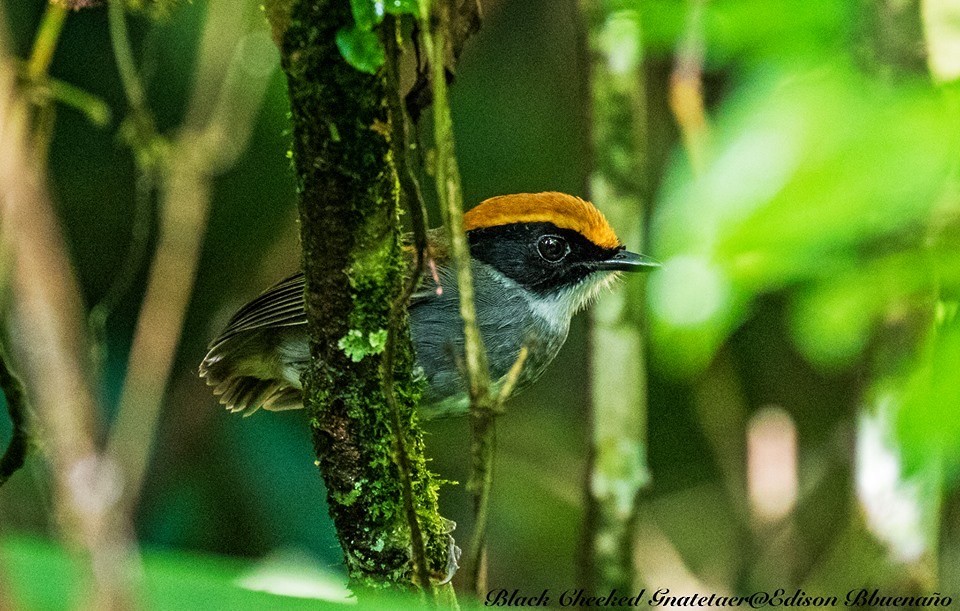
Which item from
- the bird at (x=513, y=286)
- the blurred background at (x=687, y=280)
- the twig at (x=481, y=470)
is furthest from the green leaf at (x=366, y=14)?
the bird at (x=513, y=286)

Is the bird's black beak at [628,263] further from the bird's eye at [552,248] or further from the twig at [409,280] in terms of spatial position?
the twig at [409,280]

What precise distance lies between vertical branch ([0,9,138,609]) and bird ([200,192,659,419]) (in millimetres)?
480

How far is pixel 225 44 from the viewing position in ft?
16.3

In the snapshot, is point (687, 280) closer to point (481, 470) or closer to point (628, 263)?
point (628, 263)

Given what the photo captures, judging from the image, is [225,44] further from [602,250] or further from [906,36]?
[906,36]

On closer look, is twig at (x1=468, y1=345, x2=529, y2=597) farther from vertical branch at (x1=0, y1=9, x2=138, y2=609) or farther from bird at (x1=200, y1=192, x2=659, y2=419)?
bird at (x1=200, y1=192, x2=659, y2=419)

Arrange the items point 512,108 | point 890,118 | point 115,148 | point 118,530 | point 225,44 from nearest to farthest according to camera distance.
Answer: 1. point 890,118
2. point 118,530
3. point 225,44
4. point 115,148
5. point 512,108

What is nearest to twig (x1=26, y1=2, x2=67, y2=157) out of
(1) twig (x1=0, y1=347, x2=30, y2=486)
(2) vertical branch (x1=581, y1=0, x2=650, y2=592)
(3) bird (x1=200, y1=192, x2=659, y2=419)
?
(3) bird (x1=200, y1=192, x2=659, y2=419)

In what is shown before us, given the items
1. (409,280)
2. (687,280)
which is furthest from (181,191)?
(409,280)

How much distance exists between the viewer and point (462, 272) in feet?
6.97

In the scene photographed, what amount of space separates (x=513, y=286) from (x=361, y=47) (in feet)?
6.06

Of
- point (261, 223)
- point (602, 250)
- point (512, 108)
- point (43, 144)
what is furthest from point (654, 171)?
point (43, 144)

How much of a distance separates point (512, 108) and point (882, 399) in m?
3.03

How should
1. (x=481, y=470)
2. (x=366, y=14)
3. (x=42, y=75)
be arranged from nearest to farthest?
(x=366, y=14)
(x=481, y=470)
(x=42, y=75)
